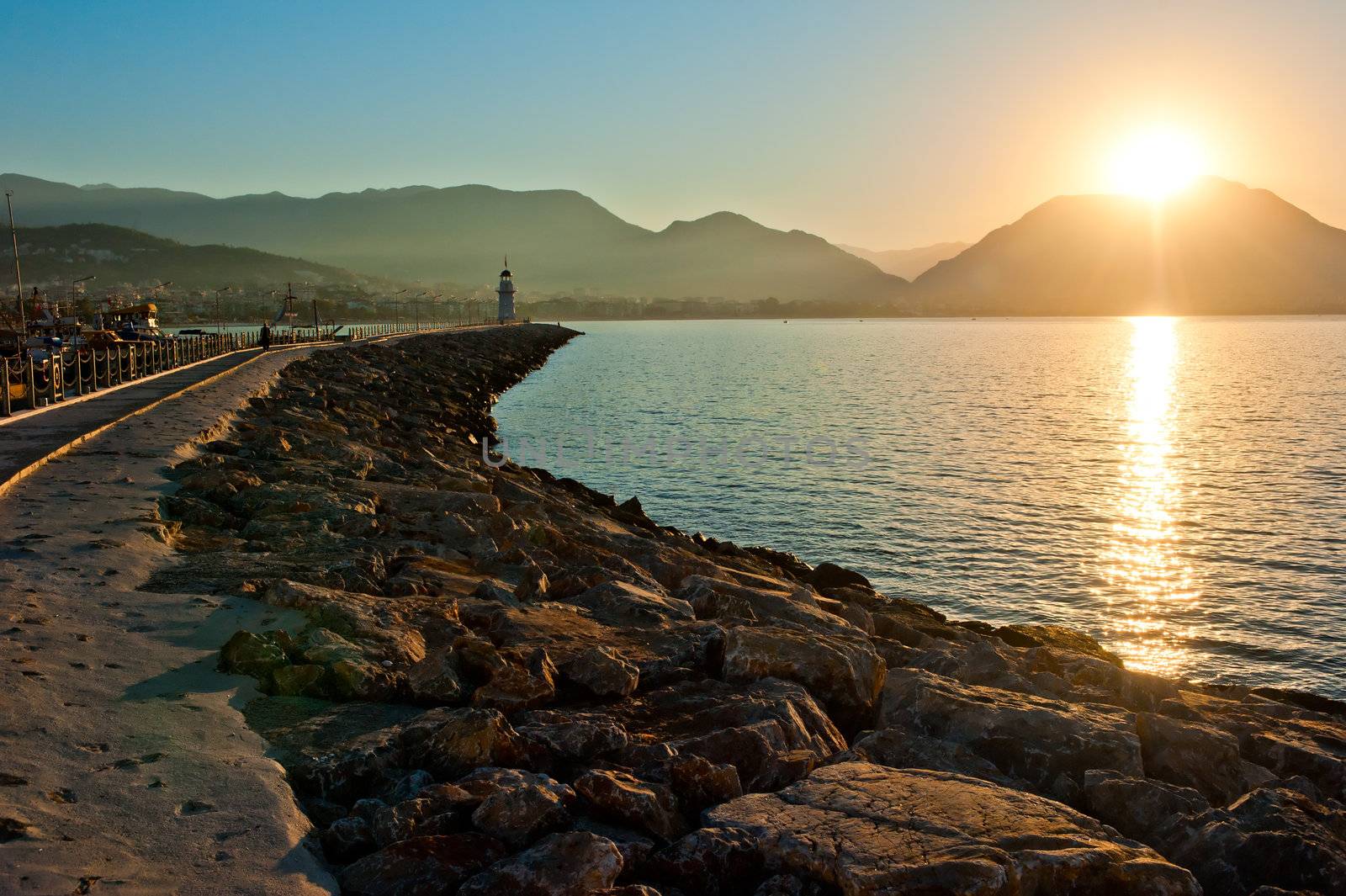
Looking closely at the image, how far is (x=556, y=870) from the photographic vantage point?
14.5 ft

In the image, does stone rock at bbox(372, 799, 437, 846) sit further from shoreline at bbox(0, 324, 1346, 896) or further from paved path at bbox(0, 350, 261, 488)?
paved path at bbox(0, 350, 261, 488)

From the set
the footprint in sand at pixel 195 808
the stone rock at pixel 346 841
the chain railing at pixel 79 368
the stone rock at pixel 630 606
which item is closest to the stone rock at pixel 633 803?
the stone rock at pixel 346 841

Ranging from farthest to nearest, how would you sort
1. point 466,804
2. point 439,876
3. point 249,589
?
point 249,589 → point 466,804 → point 439,876

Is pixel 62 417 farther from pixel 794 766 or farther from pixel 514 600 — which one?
pixel 794 766

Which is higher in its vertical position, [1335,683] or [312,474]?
[312,474]

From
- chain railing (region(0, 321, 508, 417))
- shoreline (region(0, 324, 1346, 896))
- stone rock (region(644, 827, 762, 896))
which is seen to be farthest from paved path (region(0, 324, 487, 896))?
chain railing (region(0, 321, 508, 417))

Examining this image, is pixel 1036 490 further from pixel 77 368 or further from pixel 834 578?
pixel 77 368

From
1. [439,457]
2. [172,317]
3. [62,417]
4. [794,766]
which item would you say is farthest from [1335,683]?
[172,317]

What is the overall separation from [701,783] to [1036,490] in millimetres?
24448

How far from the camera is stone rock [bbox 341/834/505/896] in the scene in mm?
4469

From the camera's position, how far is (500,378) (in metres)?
61.4

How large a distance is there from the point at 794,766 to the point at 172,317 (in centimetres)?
15486

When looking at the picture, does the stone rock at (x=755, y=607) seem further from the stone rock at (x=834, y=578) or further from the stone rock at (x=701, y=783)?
the stone rock at (x=834, y=578)

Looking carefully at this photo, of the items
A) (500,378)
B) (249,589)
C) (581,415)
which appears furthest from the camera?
(500,378)
